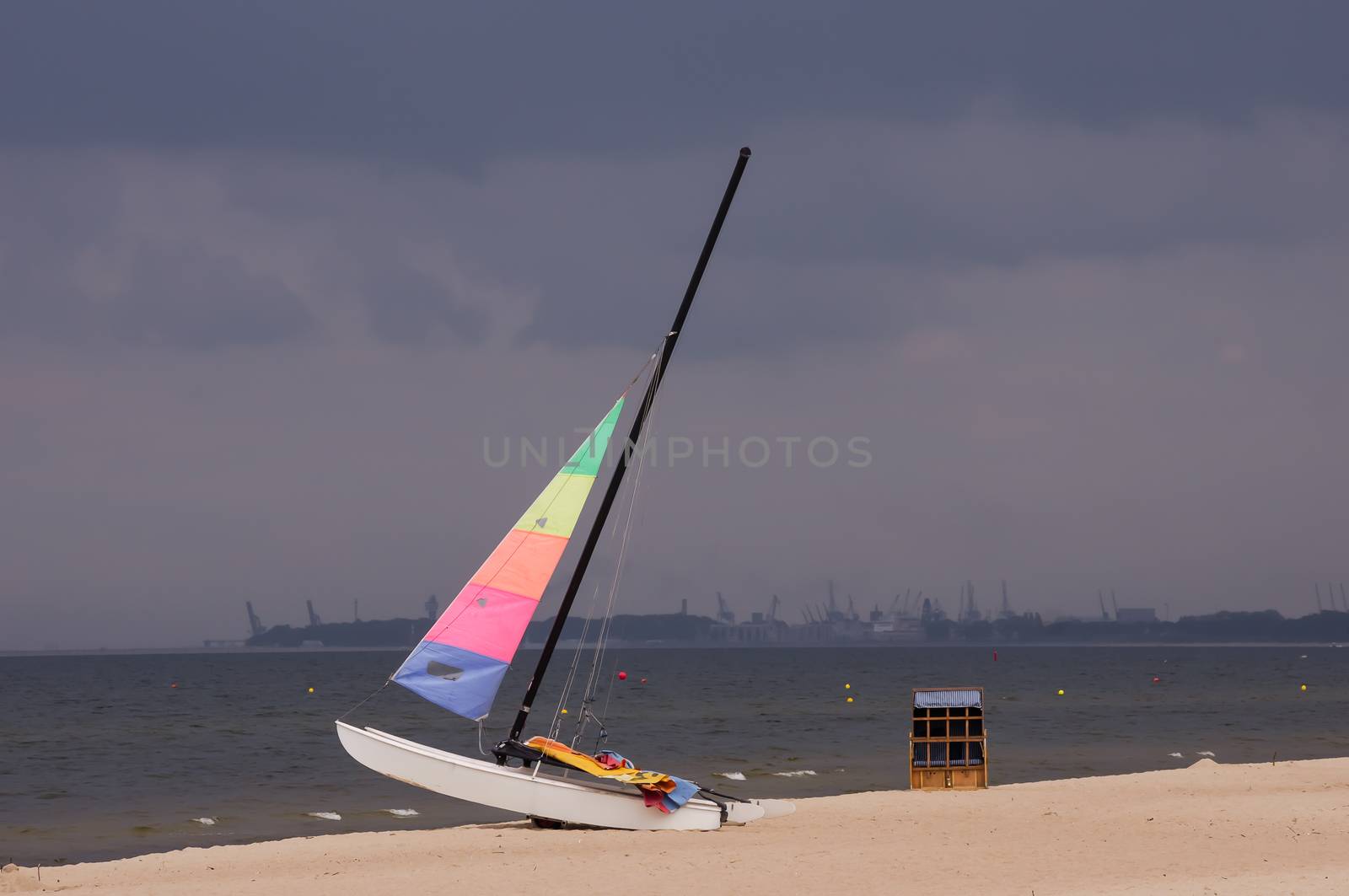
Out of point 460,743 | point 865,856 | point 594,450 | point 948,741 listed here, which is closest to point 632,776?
point 865,856

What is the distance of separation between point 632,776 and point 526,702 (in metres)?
2.36

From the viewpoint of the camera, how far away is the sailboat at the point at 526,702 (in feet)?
74.2

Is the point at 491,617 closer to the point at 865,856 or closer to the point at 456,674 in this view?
the point at 456,674

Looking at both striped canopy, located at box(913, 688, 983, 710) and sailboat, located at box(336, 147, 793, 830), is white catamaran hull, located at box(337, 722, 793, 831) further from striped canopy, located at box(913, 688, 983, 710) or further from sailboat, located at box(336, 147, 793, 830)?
striped canopy, located at box(913, 688, 983, 710)

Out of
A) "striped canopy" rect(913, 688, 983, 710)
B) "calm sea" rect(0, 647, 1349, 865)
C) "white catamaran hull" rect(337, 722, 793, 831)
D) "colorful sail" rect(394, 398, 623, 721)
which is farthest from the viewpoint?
"calm sea" rect(0, 647, 1349, 865)

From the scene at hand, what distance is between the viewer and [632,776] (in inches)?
894

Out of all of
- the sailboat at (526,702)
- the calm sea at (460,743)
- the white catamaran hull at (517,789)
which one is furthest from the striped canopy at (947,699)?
the white catamaran hull at (517,789)

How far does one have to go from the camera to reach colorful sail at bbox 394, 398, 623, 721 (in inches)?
925

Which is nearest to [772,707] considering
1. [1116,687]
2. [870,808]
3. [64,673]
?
[1116,687]

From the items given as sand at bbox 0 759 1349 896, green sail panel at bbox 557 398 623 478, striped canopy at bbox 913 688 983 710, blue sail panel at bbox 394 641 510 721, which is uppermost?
green sail panel at bbox 557 398 623 478

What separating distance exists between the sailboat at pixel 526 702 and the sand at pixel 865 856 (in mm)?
502

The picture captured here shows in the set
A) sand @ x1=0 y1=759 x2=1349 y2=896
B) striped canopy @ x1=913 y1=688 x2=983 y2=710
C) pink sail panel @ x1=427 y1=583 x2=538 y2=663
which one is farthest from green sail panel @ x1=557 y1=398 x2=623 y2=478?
striped canopy @ x1=913 y1=688 x2=983 y2=710

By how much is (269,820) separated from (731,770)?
555 inches

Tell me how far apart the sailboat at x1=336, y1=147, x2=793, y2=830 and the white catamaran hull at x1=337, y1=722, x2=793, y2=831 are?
A: 2cm
